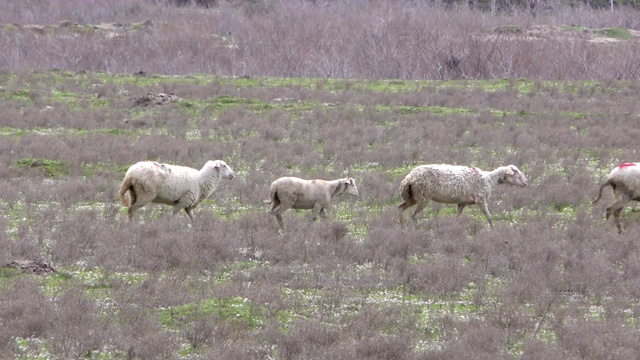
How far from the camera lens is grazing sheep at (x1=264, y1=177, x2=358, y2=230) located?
19.0 m

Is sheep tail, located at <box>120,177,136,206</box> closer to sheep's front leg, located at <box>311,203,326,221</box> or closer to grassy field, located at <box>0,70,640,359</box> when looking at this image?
grassy field, located at <box>0,70,640,359</box>

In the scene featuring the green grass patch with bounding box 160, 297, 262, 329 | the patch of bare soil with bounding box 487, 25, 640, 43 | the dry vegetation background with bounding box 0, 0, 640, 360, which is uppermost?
the green grass patch with bounding box 160, 297, 262, 329

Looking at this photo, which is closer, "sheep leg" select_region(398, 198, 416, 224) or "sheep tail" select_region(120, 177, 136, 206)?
"sheep tail" select_region(120, 177, 136, 206)

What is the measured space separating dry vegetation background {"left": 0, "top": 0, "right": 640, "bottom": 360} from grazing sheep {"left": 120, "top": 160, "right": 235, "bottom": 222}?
1.24 ft

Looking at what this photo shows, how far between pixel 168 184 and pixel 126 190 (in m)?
0.80

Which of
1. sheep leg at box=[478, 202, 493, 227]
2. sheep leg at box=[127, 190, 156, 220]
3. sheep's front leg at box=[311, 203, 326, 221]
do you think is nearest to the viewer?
sheep leg at box=[127, 190, 156, 220]

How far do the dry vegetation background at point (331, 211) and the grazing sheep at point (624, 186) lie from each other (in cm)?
50

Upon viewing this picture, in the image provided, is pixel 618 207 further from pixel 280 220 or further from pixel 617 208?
pixel 280 220

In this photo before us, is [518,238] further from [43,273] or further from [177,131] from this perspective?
[177,131]

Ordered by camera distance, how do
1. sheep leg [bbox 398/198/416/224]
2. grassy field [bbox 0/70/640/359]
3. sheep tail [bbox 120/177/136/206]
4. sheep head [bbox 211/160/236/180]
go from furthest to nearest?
1. sheep head [bbox 211/160/236/180]
2. sheep leg [bbox 398/198/416/224]
3. sheep tail [bbox 120/177/136/206]
4. grassy field [bbox 0/70/640/359]

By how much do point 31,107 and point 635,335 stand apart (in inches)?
1062

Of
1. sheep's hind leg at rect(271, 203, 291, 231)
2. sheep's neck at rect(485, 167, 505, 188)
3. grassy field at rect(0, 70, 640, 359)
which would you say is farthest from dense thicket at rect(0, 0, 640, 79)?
sheep's hind leg at rect(271, 203, 291, 231)

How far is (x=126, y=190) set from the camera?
18.3 m

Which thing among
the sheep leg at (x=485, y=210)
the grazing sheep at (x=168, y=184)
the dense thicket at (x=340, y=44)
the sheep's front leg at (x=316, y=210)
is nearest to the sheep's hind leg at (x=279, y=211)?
the sheep's front leg at (x=316, y=210)
